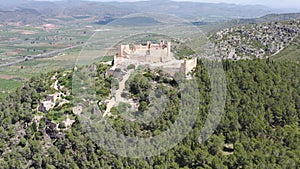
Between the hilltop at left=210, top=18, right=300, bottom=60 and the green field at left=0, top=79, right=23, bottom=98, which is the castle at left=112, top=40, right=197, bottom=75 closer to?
the green field at left=0, top=79, right=23, bottom=98

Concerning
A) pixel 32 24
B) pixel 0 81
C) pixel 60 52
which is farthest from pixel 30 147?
pixel 32 24

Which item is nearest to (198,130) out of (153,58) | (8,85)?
(153,58)

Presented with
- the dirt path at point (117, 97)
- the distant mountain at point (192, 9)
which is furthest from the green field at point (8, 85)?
the dirt path at point (117, 97)

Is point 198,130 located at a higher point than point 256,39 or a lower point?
lower

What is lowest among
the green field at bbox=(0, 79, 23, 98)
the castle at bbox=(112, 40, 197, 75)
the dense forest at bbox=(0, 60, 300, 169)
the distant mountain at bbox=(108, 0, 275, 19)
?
the green field at bbox=(0, 79, 23, 98)

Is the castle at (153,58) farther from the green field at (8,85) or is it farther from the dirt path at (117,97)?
the green field at (8,85)

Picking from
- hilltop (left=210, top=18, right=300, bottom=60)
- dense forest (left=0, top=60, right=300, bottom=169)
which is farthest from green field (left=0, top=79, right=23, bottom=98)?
hilltop (left=210, top=18, right=300, bottom=60)

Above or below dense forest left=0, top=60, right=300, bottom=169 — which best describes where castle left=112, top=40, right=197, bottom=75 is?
above

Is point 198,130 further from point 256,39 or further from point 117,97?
point 256,39

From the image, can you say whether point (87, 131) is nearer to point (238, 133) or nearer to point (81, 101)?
point (81, 101)
